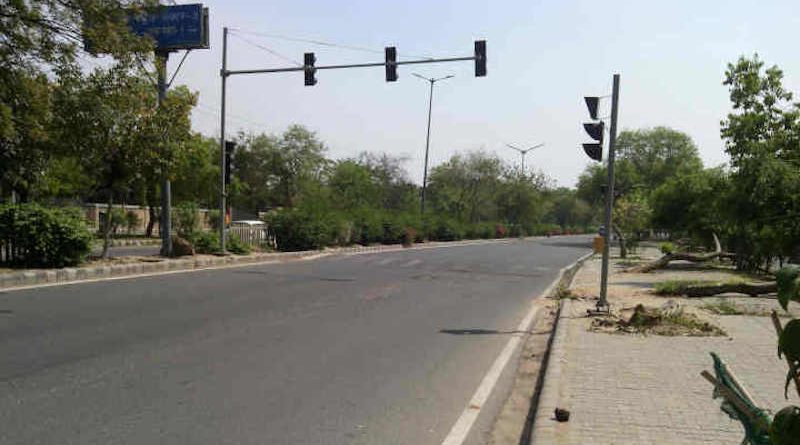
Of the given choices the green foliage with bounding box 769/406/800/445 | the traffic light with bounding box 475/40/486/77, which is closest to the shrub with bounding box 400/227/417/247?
the traffic light with bounding box 475/40/486/77

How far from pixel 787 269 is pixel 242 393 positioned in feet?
16.6

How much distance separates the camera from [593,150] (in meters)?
12.0

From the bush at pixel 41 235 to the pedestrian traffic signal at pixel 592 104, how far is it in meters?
11.1

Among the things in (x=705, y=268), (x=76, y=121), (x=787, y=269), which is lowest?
(x=705, y=268)

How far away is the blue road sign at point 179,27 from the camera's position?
22312mm

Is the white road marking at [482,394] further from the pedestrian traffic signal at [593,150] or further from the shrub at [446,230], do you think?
the shrub at [446,230]

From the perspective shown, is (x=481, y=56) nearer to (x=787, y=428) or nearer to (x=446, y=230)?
(x=787, y=428)

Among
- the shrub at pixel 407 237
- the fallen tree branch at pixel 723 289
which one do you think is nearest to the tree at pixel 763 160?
the fallen tree branch at pixel 723 289

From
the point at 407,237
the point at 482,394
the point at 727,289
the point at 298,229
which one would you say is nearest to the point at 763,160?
the point at 727,289

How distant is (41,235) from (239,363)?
10.0 m

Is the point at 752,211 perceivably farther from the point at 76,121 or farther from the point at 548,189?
the point at 548,189

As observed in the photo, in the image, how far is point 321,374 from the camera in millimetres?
7145

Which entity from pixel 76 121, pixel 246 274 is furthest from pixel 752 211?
pixel 76 121

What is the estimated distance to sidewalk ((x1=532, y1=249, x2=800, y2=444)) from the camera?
5211 millimetres
